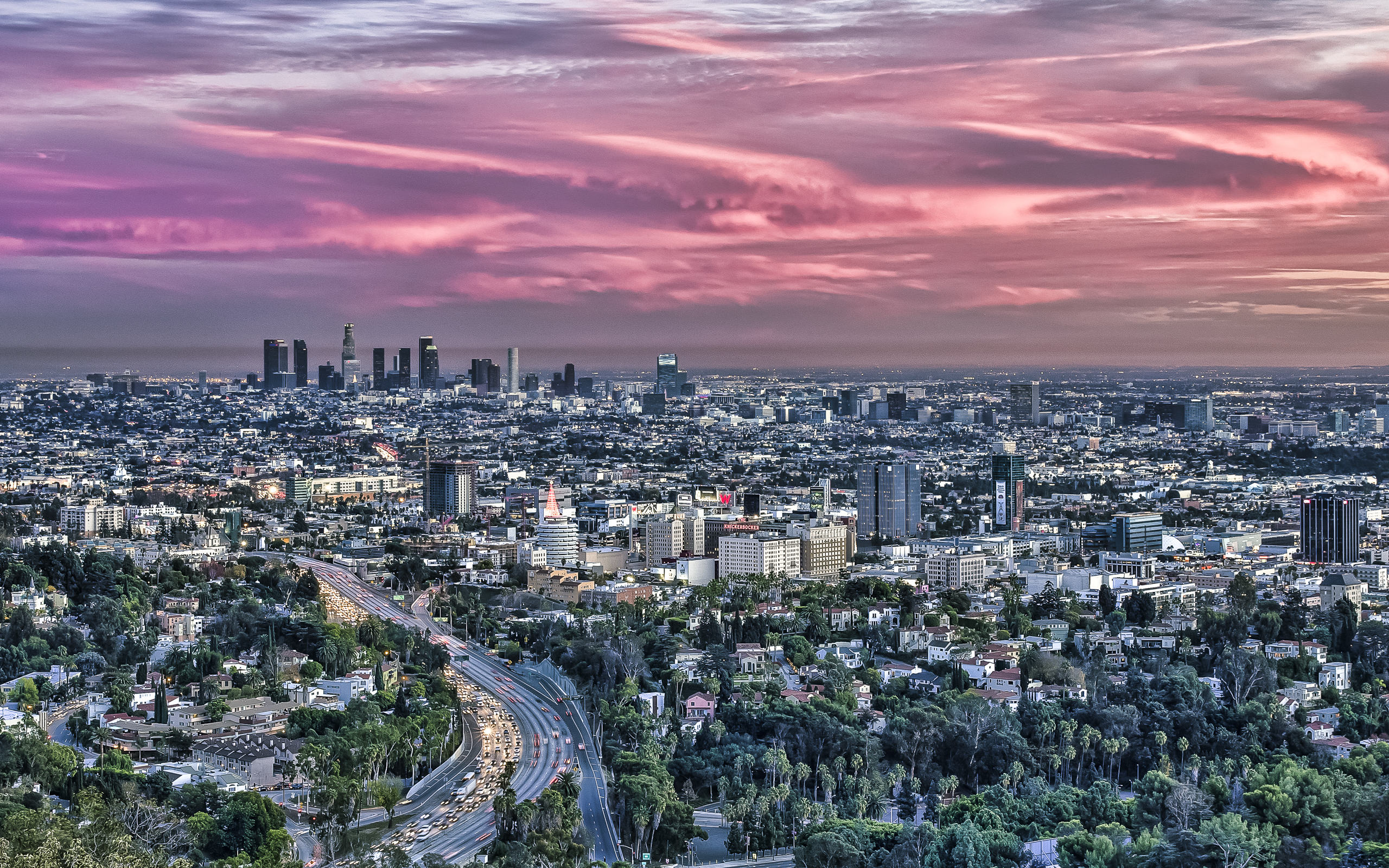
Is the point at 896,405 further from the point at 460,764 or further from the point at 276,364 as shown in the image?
the point at 460,764

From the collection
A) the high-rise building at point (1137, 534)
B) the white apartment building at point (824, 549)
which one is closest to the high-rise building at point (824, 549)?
the white apartment building at point (824, 549)

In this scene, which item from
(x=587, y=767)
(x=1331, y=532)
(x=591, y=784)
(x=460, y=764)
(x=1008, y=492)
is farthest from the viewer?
(x=1008, y=492)

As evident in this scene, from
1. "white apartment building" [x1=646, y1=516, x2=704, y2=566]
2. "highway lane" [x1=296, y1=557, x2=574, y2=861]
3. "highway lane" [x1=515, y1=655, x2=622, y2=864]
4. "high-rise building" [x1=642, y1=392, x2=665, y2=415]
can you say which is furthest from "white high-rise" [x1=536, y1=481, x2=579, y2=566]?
"high-rise building" [x1=642, y1=392, x2=665, y2=415]

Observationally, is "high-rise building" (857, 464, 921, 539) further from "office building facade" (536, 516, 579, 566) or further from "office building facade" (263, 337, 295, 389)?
"office building facade" (263, 337, 295, 389)

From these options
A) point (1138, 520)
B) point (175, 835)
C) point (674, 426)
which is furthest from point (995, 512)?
point (674, 426)

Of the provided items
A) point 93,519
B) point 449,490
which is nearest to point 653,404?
point 449,490

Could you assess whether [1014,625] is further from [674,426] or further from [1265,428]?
[674,426]

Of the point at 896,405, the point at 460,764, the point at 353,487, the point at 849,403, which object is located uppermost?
the point at 849,403
